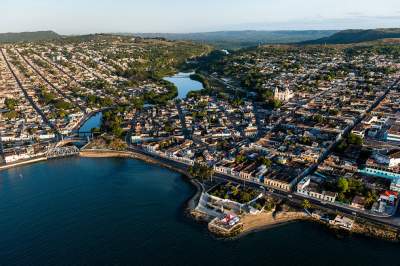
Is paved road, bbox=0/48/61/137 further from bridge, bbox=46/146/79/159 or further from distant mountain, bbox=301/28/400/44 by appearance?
distant mountain, bbox=301/28/400/44

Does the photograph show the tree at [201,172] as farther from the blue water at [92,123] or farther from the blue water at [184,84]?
the blue water at [184,84]

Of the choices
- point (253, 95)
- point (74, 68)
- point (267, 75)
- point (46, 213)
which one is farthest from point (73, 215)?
point (74, 68)

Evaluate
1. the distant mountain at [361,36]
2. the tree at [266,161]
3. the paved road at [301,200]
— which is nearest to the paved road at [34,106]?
the paved road at [301,200]

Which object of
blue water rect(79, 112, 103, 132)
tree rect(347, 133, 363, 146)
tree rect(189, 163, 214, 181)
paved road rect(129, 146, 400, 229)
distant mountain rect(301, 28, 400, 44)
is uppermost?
distant mountain rect(301, 28, 400, 44)

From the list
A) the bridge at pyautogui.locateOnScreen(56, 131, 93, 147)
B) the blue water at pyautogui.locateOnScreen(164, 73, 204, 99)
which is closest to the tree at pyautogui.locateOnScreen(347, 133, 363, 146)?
the bridge at pyautogui.locateOnScreen(56, 131, 93, 147)

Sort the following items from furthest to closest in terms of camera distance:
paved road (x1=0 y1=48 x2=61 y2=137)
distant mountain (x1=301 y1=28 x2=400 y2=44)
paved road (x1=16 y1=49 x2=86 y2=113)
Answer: distant mountain (x1=301 y1=28 x2=400 y2=44), paved road (x1=16 y1=49 x2=86 y2=113), paved road (x1=0 y1=48 x2=61 y2=137)

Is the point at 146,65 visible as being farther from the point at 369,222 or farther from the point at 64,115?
the point at 369,222

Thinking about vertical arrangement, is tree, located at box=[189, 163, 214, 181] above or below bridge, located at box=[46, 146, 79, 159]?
above
